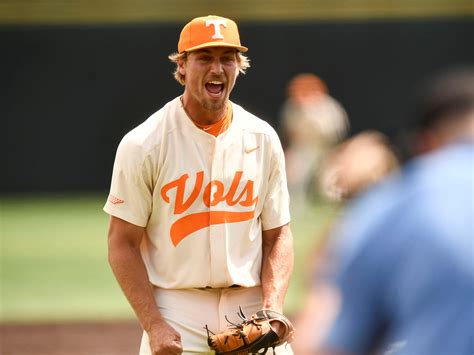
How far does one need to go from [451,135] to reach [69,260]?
39.7 feet

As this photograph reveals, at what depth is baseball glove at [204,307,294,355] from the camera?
4.97 m

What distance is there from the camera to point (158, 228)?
5.12 metres

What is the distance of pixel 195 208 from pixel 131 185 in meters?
0.31

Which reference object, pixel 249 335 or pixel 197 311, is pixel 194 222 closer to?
pixel 197 311

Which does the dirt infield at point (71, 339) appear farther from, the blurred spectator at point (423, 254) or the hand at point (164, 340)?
the blurred spectator at point (423, 254)

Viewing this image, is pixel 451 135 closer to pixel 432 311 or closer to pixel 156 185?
pixel 432 311

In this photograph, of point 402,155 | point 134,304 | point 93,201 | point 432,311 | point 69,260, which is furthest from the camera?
point 93,201

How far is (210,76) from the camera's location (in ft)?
16.4

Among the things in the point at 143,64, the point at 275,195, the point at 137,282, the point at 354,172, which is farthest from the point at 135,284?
the point at 143,64

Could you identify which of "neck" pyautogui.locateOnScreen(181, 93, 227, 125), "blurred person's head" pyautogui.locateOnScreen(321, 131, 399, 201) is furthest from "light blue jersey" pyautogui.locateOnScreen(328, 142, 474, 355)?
"neck" pyautogui.locateOnScreen(181, 93, 227, 125)

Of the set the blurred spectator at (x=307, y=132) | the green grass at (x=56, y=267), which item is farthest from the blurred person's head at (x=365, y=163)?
the blurred spectator at (x=307, y=132)

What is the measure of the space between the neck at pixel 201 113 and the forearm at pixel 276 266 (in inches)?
24.1

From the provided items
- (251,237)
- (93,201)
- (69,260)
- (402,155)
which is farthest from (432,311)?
(93,201)

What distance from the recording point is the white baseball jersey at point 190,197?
502 cm
